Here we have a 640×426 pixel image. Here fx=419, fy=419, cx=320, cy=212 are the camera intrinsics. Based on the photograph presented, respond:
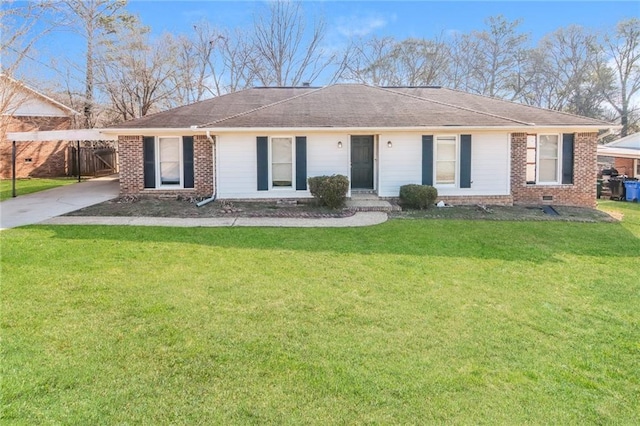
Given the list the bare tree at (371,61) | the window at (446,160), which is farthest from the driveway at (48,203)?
the bare tree at (371,61)

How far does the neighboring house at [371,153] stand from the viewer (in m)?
12.1

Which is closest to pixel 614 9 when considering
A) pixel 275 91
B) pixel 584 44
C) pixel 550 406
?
pixel 584 44

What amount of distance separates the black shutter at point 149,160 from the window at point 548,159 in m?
11.8

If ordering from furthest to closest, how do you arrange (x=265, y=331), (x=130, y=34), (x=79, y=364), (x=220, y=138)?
(x=130, y=34) → (x=220, y=138) → (x=265, y=331) → (x=79, y=364)

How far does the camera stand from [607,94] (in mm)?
31688

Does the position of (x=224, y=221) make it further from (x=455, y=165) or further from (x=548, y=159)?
(x=548, y=159)

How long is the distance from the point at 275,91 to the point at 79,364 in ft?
48.8

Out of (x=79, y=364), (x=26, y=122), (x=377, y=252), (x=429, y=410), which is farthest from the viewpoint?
(x=26, y=122)

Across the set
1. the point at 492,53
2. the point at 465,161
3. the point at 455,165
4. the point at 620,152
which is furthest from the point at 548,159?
the point at 492,53

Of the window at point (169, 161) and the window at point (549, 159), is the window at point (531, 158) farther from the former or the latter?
the window at point (169, 161)

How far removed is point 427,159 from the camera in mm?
12195

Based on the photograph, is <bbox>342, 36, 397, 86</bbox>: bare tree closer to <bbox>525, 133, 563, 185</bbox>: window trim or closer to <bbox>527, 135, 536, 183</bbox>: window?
<bbox>527, 135, 536, 183</bbox>: window

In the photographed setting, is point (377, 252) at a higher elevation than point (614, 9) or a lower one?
lower

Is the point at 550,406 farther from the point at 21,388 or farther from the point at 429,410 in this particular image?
the point at 21,388
